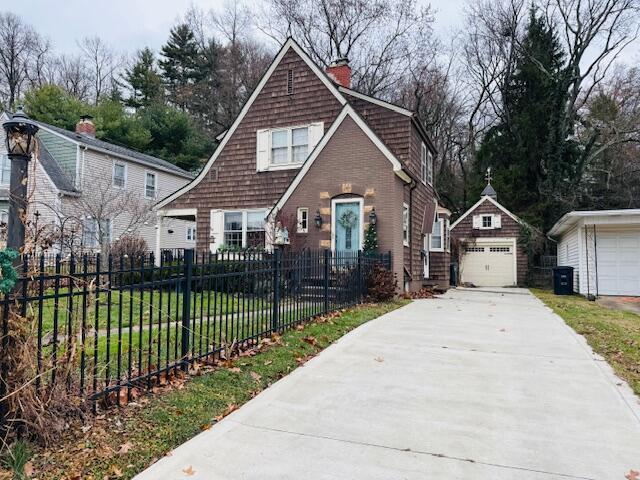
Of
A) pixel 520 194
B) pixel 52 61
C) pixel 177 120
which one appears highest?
pixel 52 61

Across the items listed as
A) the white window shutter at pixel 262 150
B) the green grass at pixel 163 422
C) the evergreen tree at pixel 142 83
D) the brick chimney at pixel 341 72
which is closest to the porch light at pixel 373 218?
the white window shutter at pixel 262 150

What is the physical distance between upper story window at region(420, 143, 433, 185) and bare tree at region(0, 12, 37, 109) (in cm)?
3174

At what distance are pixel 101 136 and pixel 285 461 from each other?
29.4 metres

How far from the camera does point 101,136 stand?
89.9ft

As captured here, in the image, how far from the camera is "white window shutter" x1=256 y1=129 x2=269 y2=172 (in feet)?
49.2

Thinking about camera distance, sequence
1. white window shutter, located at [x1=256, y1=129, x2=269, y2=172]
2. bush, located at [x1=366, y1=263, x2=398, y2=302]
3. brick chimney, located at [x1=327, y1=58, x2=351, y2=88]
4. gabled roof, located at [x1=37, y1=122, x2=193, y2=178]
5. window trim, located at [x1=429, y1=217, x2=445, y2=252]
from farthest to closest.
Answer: gabled roof, located at [x1=37, y1=122, x2=193, y2=178] < window trim, located at [x1=429, y1=217, x2=445, y2=252] < brick chimney, located at [x1=327, y1=58, x2=351, y2=88] < white window shutter, located at [x1=256, y1=129, x2=269, y2=172] < bush, located at [x1=366, y1=263, x2=398, y2=302]

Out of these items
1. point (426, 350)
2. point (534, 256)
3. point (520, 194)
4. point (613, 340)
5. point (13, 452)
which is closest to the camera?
point (13, 452)

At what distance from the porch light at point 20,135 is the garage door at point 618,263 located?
684 inches

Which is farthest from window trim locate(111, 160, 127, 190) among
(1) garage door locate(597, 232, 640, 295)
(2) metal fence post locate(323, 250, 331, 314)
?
(1) garage door locate(597, 232, 640, 295)

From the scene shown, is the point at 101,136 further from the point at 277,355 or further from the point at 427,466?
the point at 427,466

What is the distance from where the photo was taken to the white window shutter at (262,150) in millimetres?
15008

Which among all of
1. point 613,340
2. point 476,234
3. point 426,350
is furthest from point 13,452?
point 476,234

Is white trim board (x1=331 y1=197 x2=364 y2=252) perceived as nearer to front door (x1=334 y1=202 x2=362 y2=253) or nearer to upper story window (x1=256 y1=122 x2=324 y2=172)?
front door (x1=334 y1=202 x2=362 y2=253)

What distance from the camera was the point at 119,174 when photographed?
21.8 metres
